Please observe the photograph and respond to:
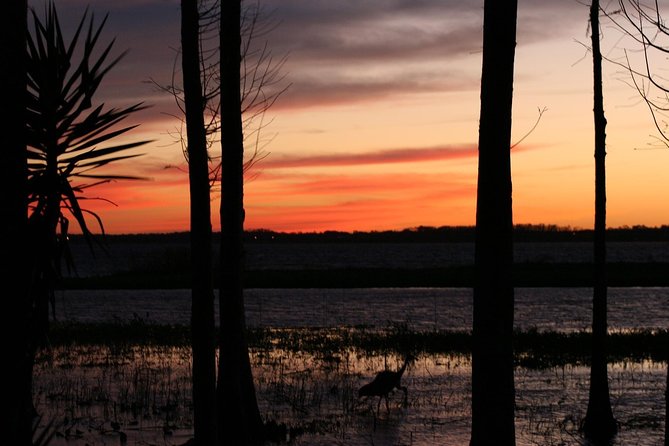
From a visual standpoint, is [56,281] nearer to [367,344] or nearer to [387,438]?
[387,438]

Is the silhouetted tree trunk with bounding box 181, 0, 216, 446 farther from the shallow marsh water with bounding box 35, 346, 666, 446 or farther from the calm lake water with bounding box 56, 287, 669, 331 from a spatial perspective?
the calm lake water with bounding box 56, 287, 669, 331

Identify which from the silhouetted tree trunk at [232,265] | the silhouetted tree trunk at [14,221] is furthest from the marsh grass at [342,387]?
the silhouetted tree trunk at [14,221]

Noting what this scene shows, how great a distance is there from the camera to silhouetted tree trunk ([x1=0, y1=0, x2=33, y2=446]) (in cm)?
782

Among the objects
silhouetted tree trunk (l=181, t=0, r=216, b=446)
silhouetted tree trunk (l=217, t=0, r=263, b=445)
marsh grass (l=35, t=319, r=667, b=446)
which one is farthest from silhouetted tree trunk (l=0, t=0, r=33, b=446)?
silhouetted tree trunk (l=217, t=0, r=263, b=445)

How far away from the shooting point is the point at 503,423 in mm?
10258

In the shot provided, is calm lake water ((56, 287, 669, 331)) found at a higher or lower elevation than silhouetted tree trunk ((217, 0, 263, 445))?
lower

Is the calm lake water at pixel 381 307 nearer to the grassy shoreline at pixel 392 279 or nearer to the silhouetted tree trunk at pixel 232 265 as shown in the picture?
the grassy shoreline at pixel 392 279

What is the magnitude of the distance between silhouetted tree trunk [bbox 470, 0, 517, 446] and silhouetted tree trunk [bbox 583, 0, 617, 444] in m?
5.90

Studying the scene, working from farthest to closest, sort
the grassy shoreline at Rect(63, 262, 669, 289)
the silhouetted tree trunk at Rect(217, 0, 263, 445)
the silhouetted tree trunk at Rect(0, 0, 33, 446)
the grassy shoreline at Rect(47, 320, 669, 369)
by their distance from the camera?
the grassy shoreline at Rect(63, 262, 669, 289) → the grassy shoreline at Rect(47, 320, 669, 369) → the silhouetted tree trunk at Rect(217, 0, 263, 445) → the silhouetted tree trunk at Rect(0, 0, 33, 446)

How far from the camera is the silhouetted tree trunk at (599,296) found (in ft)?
51.4

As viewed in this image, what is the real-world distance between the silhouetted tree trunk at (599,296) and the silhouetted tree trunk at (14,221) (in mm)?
10726

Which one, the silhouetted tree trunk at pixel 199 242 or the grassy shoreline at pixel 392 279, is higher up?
the silhouetted tree trunk at pixel 199 242

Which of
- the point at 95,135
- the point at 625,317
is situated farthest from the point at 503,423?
the point at 625,317

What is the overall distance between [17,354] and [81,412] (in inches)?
385
